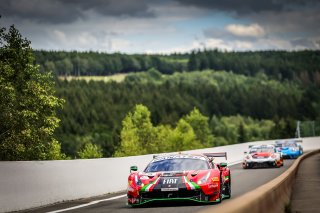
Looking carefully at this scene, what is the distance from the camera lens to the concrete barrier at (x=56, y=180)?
15.5m

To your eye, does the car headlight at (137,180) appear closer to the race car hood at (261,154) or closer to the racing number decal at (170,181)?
the racing number decal at (170,181)

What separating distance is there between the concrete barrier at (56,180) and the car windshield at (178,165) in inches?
Answer: 119

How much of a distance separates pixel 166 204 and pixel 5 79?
32895 millimetres

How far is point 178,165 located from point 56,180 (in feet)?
13.9

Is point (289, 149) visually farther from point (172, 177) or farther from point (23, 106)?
point (172, 177)

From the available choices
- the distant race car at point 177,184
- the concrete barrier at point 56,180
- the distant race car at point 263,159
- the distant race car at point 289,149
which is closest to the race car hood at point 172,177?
the distant race car at point 177,184

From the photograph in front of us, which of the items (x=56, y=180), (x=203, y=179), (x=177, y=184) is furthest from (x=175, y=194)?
(x=56, y=180)

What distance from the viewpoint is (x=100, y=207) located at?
622 inches

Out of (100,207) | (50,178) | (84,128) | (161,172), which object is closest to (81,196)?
(50,178)

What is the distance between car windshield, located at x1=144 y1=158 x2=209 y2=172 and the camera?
15.1m

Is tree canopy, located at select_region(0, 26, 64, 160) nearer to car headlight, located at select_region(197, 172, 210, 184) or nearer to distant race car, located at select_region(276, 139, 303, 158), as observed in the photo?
distant race car, located at select_region(276, 139, 303, 158)

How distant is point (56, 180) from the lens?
18.1 meters

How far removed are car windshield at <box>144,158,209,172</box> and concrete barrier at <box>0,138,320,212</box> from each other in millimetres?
3020

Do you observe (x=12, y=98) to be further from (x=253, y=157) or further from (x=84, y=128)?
(x=84, y=128)
